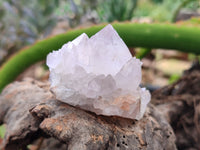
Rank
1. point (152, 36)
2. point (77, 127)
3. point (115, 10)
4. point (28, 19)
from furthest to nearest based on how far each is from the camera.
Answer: point (28, 19) < point (115, 10) < point (152, 36) < point (77, 127)

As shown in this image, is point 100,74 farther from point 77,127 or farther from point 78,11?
point 78,11

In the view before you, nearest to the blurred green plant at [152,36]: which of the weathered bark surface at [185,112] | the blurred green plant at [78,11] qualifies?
the weathered bark surface at [185,112]

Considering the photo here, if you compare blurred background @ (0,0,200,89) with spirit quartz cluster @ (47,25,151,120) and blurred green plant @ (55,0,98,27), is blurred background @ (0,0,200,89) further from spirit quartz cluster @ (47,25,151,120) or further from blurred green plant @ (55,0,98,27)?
spirit quartz cluster @ (47,25,151,120)

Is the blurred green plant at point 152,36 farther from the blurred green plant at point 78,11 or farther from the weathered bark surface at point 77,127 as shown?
the blurred green plant at point 78,11

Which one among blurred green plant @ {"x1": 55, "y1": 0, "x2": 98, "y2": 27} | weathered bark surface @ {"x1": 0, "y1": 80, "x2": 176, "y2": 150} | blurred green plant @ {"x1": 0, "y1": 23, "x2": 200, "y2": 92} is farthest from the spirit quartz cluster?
blurred green plant @ {"x1": 55, "y1": 0, "x2": 98, "y2": 27}

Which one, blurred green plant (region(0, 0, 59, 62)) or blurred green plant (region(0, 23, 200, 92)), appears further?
blurred green plant (region(0, 0, 59, 62))

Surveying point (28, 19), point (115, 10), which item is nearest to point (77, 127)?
point (115, 10)
